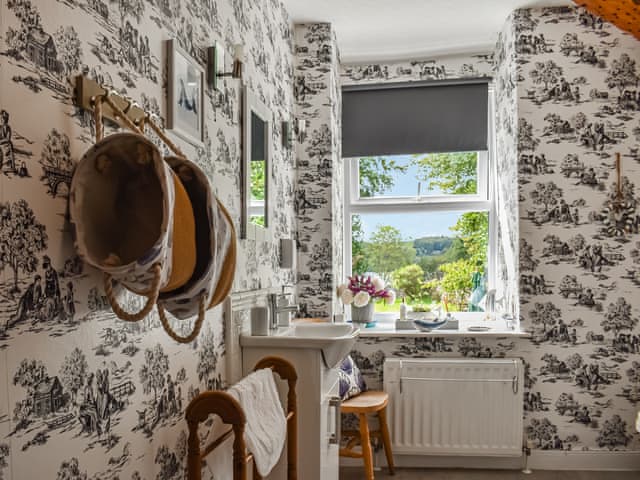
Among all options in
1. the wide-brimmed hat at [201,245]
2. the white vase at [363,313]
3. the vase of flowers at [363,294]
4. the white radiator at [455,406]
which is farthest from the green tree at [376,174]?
the wide-brimmed hat at [201,245]

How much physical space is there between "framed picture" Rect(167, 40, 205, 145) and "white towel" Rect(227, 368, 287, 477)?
2.61 ft

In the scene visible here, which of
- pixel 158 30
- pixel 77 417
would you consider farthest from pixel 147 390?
pixel 158 30

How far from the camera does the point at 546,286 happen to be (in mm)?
3262

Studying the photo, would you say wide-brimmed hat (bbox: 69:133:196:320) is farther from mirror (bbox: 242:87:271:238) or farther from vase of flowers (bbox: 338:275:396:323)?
vase of flowers (bbox: 338:275:396:323)

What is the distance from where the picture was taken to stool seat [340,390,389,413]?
2934 millimetres

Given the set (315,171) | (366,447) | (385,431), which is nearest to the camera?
(366,447)

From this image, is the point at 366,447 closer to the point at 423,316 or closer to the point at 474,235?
the point at 423,316

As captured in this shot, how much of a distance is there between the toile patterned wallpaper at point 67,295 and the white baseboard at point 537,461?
206 cm

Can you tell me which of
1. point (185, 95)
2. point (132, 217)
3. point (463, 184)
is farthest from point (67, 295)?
point (463, 184)

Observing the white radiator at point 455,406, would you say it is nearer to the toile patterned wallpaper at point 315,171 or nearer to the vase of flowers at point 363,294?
the vase of flowers at point 363,294

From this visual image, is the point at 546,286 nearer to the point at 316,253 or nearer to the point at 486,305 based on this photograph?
→ the point at 486,305

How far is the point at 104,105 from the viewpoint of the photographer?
3.96 feet

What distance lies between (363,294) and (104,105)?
2544 mm

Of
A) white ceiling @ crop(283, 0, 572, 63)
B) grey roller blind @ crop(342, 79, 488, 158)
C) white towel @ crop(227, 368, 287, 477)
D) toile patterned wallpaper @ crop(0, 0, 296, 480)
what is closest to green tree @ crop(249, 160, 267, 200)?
toile patterned wallpaper @ crop(0, 0, 296, 480)
